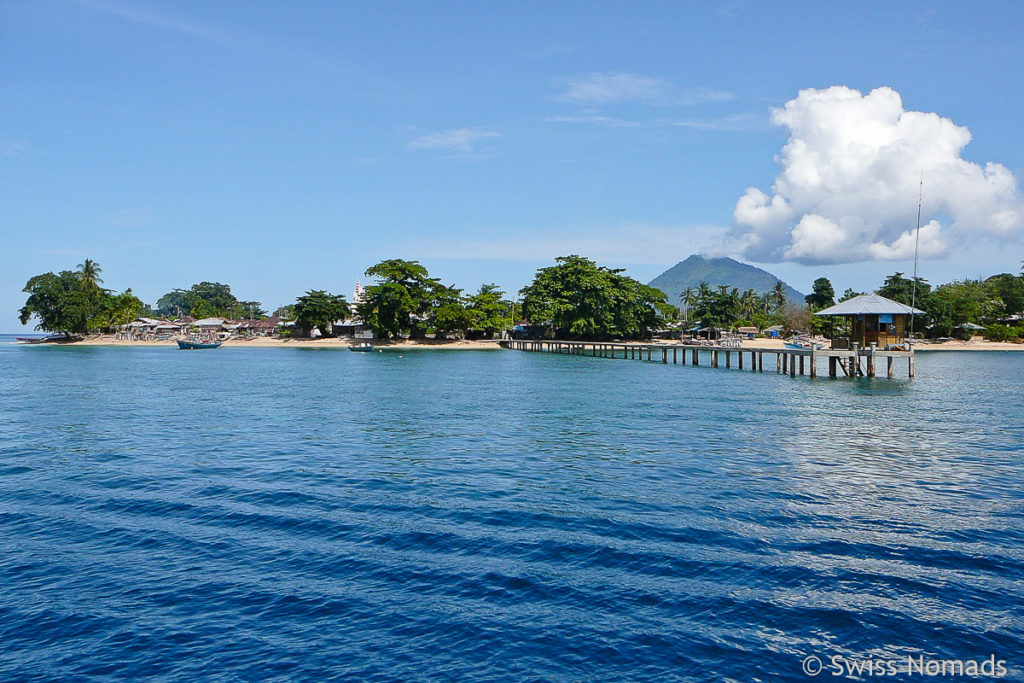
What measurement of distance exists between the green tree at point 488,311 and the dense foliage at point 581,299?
4.93 meters

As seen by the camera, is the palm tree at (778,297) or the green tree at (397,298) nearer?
the green tree at (397,298)

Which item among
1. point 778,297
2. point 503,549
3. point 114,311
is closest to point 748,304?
point 778,297

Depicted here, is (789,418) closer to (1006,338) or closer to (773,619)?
(773,619)

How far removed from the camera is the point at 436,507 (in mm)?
13375

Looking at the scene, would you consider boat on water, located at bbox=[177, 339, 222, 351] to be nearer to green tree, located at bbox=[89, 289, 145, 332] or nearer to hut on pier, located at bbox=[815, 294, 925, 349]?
green tree, located at bbox=[89, 289, 145, 332]

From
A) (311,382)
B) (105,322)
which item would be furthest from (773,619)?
(105,322)

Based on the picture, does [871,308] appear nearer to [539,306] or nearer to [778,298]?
[539,306]

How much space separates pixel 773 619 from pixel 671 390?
2900cm

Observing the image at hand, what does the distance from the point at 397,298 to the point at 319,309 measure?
50.9 feet

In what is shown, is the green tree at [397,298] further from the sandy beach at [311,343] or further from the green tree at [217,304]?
the green tree at [217,304]

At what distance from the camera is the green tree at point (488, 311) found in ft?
313

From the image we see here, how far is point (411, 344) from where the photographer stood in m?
95.4

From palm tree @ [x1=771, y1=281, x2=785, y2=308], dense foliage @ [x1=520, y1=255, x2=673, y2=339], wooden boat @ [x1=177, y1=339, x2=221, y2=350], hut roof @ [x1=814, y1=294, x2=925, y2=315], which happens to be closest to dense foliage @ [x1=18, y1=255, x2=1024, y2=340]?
dense foliage @ [x1=520, y1=255, x2=673, y2=339]

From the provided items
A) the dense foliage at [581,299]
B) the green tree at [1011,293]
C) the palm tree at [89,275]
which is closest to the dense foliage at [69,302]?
the palm tree at [89,275]
